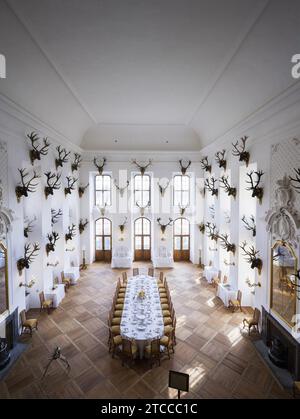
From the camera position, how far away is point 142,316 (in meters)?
7.36

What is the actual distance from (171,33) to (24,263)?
27.0 ft

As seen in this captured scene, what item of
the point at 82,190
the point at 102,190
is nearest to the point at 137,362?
the point at 82,190

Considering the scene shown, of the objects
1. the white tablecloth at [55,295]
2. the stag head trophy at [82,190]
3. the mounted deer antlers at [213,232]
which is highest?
the stag head trophy at [82,190]

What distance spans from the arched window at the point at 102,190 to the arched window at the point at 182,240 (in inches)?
202

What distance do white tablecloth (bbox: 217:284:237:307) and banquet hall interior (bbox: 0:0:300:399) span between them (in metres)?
0.08

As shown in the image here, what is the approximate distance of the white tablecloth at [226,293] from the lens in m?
9.57

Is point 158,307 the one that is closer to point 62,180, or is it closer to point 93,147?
point 62,180

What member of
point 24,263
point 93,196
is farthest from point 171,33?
point 93,196

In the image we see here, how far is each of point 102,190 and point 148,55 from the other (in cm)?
1000

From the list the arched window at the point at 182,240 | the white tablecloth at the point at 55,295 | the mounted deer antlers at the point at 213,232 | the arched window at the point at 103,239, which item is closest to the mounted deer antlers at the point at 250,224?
the mounted deer antlers at the point at 213,232

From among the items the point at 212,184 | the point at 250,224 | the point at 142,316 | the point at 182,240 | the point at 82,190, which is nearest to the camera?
the point at 142,316

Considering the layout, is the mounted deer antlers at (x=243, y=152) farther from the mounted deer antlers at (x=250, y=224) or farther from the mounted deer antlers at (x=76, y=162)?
the mounted deer antlers at (x=76, y=162)

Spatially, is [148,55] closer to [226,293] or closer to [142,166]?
[142,166]
